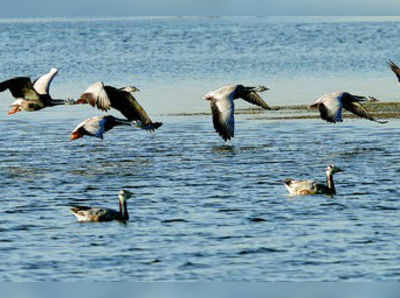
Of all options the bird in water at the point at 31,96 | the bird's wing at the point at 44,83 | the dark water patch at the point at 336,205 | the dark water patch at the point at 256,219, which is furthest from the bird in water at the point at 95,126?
the dark water patch at the point at 256,219

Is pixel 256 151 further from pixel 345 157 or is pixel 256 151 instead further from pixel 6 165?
pixel 6 165

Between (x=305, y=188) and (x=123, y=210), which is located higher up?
(x=305, y=188)

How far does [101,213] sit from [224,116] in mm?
6659

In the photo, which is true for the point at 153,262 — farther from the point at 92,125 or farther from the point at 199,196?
the point at 92,125

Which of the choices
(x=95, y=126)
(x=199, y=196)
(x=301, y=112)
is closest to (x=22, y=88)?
(x=95, y=126)

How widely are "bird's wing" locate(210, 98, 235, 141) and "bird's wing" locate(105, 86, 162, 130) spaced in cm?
135

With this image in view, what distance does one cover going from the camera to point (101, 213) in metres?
17.0

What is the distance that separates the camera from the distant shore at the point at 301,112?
3019cm

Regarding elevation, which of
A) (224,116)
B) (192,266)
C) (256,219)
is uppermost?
(224,116)

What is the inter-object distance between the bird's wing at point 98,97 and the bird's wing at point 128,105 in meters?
1.19

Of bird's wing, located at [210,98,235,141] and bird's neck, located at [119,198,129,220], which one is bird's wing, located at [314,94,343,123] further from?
bird's neck, located at [119,198,129,220]

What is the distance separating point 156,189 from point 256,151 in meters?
4.71

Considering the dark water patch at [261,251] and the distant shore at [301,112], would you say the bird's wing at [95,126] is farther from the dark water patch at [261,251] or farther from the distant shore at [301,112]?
the distant shore at [301,112]

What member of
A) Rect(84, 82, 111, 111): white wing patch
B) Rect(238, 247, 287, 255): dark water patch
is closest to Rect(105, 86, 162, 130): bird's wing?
Rect(84, 82, 111, 111): white wing patch
